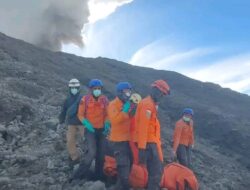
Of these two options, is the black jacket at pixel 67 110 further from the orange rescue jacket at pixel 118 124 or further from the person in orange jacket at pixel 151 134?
the person in orange jacket at pixel 151 134

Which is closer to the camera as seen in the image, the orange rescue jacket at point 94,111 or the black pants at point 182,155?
the orange rescue jacket at point 94,111

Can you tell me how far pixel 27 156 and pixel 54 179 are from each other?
1.51 m

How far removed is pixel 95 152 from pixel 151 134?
1.49 m

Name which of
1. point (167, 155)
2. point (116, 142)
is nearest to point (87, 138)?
point (116, 142)

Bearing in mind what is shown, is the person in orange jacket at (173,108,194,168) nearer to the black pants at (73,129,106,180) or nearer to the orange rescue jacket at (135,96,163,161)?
the black pants at (73,129,106,180)

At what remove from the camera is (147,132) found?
829 centimetres

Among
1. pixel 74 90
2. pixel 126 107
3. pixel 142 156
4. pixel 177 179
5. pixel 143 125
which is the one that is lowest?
pixel 177 179

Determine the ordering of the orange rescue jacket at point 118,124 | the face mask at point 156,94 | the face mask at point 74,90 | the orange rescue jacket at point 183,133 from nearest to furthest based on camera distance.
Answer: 1. the face mask at point 156,94
2. the orange rescue jacket at point 118,124
3. the face mask at point 74,90
4. the orange rescue jacket at point 183,133

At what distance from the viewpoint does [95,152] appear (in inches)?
370

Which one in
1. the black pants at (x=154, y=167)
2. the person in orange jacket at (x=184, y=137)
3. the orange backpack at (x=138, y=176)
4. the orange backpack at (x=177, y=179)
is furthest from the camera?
the person in orange jacket at (x=184, y=137)

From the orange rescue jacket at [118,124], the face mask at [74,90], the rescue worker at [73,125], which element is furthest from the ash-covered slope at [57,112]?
the face mask at [74,90]

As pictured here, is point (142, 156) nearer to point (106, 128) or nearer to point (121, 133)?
point (121, 133)

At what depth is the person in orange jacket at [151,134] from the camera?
8.19 metres

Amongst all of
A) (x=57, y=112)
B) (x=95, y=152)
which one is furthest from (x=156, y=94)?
(x=57, y=112)
